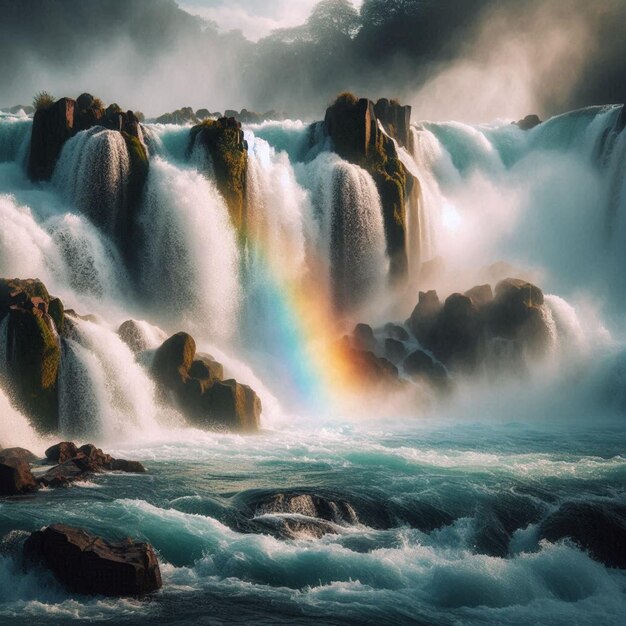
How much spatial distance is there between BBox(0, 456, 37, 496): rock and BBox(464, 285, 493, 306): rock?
26181 millimetres

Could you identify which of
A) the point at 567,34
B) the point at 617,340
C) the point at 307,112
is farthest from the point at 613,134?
the point at 307,112

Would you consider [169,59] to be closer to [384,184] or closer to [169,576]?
[384,184]

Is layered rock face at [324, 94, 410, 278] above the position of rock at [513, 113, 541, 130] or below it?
below

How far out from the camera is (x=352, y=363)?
36.7 meters

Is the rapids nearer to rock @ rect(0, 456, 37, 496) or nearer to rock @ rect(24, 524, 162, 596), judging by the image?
rock @ rect(24, 524, 162, 596)

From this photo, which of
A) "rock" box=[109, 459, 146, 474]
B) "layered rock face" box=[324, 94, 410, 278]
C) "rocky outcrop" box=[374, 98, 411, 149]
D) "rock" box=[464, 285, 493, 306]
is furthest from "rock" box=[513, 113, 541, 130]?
"rock" box=[109, 459, 146, 474]

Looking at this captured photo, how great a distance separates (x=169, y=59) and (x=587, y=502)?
15417 cm

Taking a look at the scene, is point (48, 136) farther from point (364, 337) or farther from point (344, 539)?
point (344, 539)

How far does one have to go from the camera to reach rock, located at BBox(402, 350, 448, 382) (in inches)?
1500

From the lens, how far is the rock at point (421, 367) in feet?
125

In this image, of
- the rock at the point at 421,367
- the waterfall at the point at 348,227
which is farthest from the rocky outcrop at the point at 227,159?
the rock at the point at 421,367

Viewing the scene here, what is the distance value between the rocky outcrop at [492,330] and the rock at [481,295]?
15.4 inches

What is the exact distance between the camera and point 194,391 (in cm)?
2911

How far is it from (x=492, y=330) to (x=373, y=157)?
12203mm
